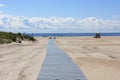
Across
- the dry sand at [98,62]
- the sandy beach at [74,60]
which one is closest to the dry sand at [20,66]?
the sandy beach at [74,60]

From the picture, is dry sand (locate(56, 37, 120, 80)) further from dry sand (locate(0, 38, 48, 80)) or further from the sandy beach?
dry sand (locate(0, 38, 48, 80))

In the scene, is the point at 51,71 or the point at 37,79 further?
the point at 51,71

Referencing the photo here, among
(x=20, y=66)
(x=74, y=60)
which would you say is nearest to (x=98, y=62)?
(x=74, y=60)

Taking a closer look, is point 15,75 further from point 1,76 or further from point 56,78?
point 56,78

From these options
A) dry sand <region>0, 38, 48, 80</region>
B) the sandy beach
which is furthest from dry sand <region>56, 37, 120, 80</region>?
dry sand <region>0, 38, 48, 80</region>

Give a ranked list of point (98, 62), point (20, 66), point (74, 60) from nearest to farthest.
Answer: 1. point (20, 66)
2. point (98, 62)
3. point (74, 60)

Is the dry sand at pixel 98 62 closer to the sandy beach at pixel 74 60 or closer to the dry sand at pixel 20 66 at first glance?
the sandy beach at pixel 74 60

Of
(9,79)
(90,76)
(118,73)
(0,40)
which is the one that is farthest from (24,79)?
(0,40)

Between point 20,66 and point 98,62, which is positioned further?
point 98,62

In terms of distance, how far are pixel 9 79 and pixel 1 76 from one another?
927 mm

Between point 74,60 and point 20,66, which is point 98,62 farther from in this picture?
point 20,66

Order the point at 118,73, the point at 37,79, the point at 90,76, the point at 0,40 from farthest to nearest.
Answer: the point at 0,40, the point at 118,73, the point at 90,76, the point at 37,79

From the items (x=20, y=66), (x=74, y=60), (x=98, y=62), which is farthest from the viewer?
(x=74, y=60)

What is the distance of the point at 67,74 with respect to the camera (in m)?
13.1
